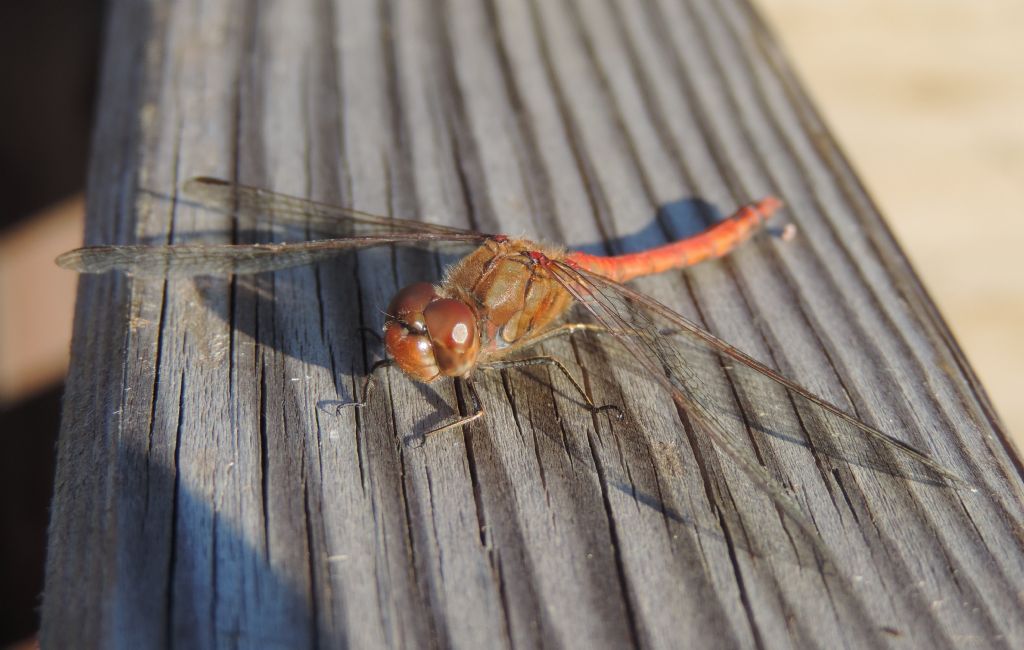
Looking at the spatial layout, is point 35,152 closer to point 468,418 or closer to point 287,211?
point 287,211

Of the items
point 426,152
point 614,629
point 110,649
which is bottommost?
point 614,629

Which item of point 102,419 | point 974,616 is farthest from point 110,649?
point 974,616

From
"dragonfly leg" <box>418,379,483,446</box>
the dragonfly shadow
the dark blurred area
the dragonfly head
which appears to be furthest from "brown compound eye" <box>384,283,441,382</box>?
A: the dark blurred area

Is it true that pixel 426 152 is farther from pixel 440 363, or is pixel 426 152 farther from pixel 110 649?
pixel 110 649

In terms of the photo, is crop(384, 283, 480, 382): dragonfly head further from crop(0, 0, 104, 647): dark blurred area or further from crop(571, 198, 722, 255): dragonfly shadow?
crop(0, 0, 104, 647): dark blurred area

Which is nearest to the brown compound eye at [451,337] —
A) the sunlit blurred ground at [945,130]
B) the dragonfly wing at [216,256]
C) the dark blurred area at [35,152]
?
the dragonfly wing at [216,256]

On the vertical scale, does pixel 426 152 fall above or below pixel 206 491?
above

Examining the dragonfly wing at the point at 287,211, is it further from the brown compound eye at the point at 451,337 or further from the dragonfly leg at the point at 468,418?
the dragonfly leg at the point at 468,418
